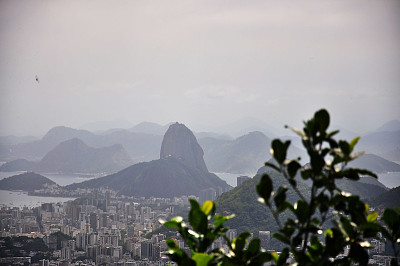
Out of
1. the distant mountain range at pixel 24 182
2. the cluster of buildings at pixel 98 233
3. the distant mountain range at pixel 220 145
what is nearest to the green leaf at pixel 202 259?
the cluster of buildings at pixel 98 233

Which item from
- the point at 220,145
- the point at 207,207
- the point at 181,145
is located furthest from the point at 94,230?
the point at 220,145

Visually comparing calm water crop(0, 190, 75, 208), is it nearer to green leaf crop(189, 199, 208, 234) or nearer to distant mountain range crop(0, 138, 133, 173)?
distant mountain range crop(0, 138, 133, 173)

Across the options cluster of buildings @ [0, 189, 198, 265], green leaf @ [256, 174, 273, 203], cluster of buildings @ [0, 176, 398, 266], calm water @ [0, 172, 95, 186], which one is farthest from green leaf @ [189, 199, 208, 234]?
calm water @ [0, 172, 95, 186]

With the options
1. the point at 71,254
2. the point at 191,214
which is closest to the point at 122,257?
the point at 71,254

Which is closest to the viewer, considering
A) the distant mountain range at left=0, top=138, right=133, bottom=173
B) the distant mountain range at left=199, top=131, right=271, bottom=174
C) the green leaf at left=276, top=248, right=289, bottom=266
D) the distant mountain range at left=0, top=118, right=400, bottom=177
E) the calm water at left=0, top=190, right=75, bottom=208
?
the green leaf at left=276, top=248, right=289, bottom=266

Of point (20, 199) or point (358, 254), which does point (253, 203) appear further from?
point (358, 254)

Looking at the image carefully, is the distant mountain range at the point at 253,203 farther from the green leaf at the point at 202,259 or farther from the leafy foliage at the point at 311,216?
the green leaf at the point at 202,259

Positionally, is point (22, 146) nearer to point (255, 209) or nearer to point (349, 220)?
point (255, 209)
